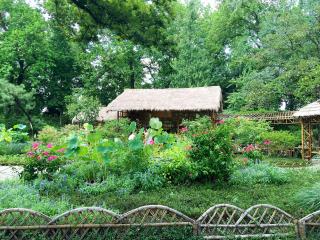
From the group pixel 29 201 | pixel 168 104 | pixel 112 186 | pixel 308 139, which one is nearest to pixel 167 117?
pixel 168 104

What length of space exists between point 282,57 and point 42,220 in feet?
A: 59.2

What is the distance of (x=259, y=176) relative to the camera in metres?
7.64

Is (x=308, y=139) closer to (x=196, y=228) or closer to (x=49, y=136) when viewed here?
(x=49, y=136)

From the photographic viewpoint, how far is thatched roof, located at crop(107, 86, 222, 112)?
19.2 m

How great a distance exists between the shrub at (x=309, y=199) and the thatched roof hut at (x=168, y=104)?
43.0ft

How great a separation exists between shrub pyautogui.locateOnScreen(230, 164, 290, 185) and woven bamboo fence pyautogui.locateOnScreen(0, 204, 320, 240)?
254 cm

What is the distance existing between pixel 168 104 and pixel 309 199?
1451 cm

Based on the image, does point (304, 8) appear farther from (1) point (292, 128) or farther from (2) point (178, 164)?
(2) point (178, 164)

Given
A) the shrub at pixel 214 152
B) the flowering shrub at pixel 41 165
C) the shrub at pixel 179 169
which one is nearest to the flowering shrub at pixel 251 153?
the shrub at pixel 214 152

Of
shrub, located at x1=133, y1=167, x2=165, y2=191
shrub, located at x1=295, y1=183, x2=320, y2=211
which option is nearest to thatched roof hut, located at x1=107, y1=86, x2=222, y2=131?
shrub, located at x1=133, y1=167, x2=165, y2=191

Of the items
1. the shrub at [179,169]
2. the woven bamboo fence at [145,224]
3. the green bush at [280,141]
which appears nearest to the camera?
the woven bamboo fence at [145,224]

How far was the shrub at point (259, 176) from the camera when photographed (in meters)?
7.34

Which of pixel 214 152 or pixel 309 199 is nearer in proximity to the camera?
pixel 309 199

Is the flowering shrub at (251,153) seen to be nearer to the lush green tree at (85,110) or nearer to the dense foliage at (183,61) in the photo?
the dense foliage at (183,61)
